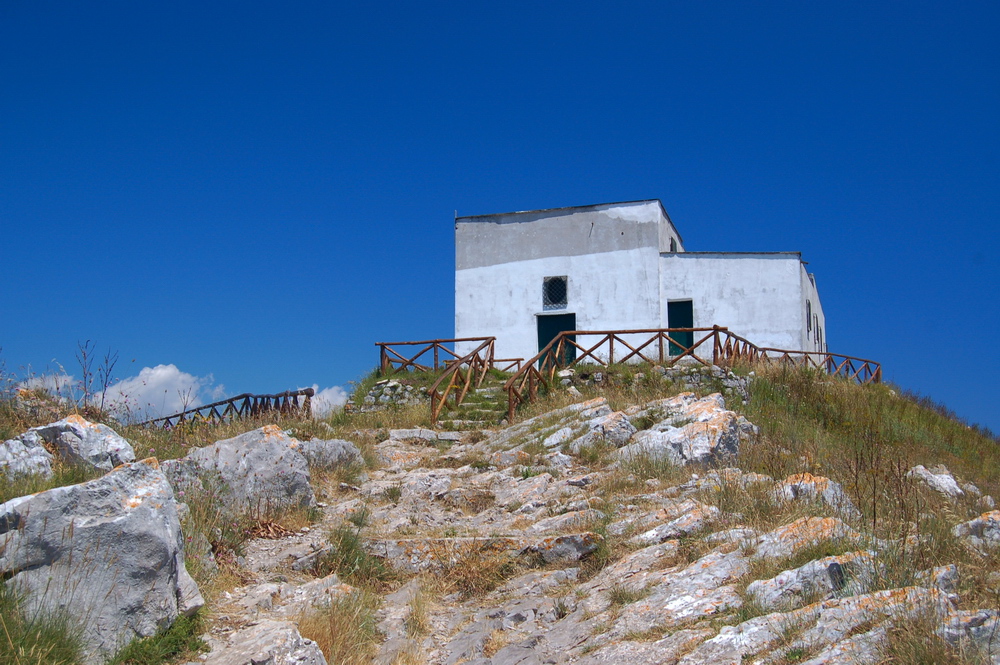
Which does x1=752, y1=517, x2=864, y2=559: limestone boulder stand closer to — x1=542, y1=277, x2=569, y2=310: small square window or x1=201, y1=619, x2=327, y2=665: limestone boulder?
x1=201, y1=619, x2=327, y2=665: limestone boulder

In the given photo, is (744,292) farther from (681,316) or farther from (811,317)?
(811,317)

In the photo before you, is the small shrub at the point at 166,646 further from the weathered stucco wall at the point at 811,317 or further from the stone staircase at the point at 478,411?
the weathered stucco wall at the point at 811,317

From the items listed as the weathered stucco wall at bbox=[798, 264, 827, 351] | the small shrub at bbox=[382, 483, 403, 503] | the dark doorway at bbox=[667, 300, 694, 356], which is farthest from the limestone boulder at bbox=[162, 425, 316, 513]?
the weathered stucco wall at bbox=[798, 264, 827, 351]

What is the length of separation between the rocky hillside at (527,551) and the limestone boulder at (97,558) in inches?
0.5

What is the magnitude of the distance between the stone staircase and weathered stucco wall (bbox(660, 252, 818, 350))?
784 centimetres

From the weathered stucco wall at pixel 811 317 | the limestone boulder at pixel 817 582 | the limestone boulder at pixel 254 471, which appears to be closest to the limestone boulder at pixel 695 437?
the limestone boulder at pixel 254 471

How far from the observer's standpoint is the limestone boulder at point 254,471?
25.0ft

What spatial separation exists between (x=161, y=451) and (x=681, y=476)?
20.8 feet

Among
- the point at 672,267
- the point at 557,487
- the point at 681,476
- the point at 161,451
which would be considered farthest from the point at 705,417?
the point at 672,267

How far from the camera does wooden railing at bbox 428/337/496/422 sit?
48.5ft

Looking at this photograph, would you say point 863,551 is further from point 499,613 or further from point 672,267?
point 672,267

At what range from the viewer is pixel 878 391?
17.7 m

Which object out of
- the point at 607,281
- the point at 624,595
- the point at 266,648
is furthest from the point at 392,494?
the point at 607,281

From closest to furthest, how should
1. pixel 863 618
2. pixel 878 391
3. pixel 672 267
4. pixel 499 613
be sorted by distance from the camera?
1. pixel 863 618
2. pixel 499 613
3. pixel 878 391
4. pixel 672 267
